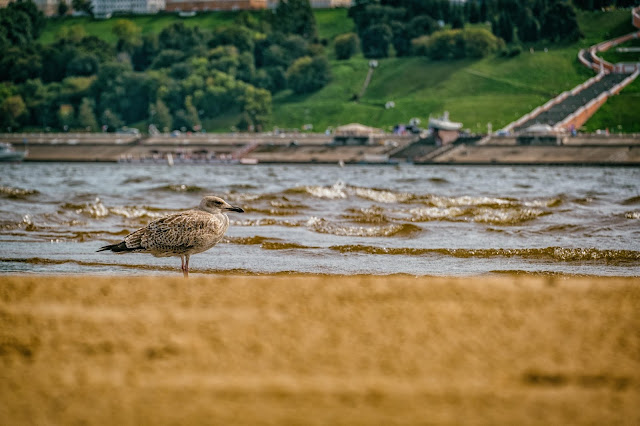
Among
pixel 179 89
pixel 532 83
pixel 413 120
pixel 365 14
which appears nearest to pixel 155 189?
pixel 413 120

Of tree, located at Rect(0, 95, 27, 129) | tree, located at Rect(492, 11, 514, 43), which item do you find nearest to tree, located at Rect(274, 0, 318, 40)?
tree, located at Rect(492, 11, 514, 43)

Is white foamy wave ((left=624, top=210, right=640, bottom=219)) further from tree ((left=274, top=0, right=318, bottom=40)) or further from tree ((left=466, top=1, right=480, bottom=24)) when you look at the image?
tree ((left=274, top=0, right=318, bottom=40))

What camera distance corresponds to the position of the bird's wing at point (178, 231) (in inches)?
357

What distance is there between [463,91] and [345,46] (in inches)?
908

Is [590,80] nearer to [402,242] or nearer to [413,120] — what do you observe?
[413,120]

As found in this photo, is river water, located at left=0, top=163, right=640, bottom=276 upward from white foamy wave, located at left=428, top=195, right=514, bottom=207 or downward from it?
upward

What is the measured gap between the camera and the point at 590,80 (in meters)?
89.9

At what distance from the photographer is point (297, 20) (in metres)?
127

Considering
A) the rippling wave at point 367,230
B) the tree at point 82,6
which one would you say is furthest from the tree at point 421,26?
the rippling wave at point 367,230

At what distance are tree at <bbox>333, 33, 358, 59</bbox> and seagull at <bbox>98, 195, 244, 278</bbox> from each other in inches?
4156

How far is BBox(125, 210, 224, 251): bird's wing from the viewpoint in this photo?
907 centimetres

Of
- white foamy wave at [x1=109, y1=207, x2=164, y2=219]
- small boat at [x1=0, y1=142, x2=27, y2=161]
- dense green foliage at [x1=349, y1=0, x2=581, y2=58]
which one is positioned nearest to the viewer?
white foamy wave at [x1=109, y1=207, x2=164, y2=219]

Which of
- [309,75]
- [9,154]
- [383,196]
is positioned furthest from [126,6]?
[383,196]

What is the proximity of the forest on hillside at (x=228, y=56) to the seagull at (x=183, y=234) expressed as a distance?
8550cm
